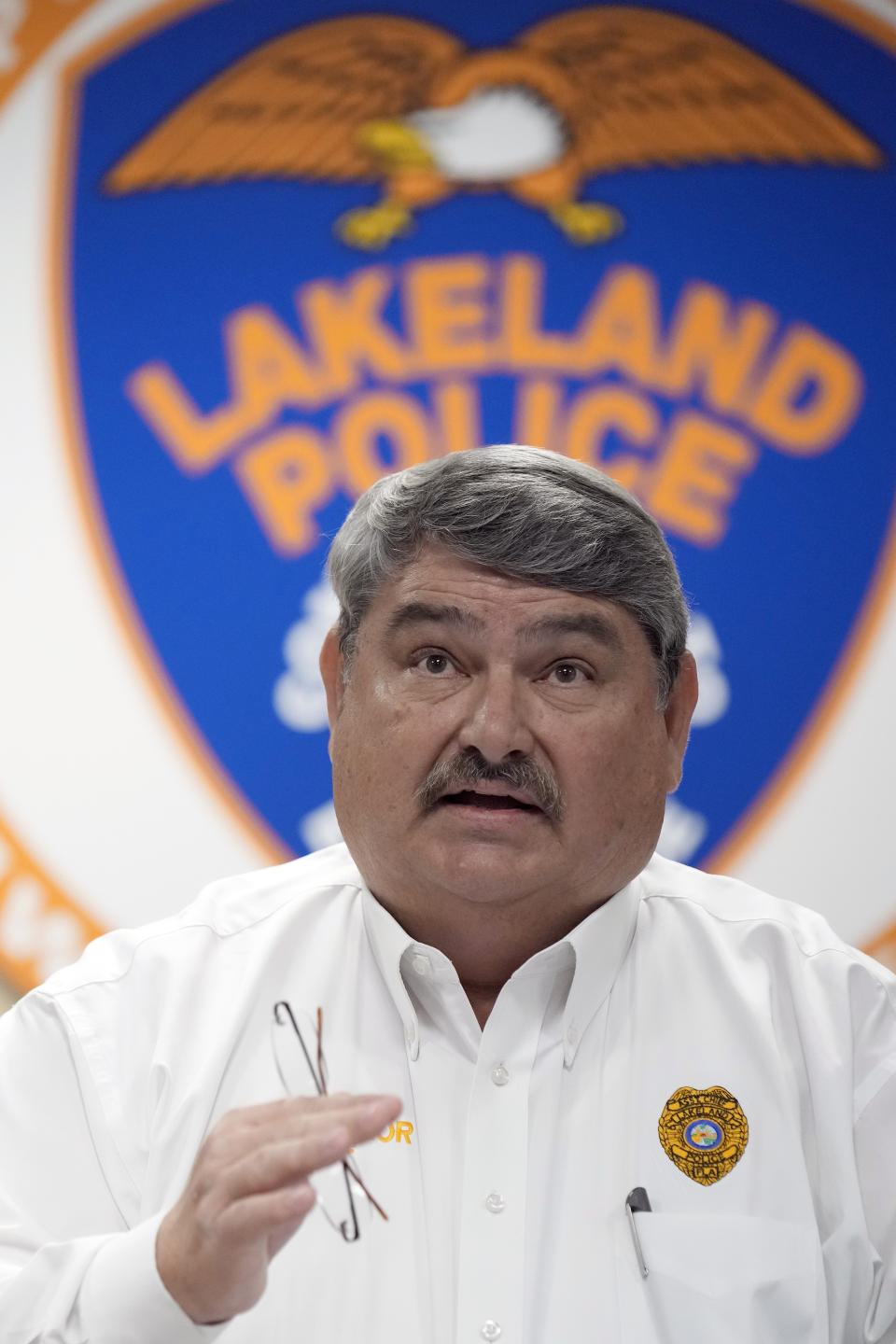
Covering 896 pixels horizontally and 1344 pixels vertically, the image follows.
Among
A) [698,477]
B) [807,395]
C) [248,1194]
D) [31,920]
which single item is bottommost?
[248,1194]

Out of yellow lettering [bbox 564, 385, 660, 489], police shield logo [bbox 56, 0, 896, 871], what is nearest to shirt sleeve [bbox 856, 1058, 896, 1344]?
police shield logo [bbox 56, 0, 896, 871]

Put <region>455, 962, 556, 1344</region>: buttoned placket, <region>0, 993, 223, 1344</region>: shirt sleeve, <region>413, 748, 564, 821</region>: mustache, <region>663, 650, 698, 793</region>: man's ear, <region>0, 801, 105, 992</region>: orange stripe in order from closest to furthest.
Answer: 1. <region>0, 993, 223, 1344</region>: shirt sleeve
2. <region>455, 962, 556, 1344</region>: buttoned placket
3. <region>413, 748, 564, 821</region>: mustache
4. <region>663, 650, 698, 793</region>: man's ear
5. <region>0, 801, 105, 992</region>: orange stripe

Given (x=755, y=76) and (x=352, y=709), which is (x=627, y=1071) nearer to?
(x=352, y=709)

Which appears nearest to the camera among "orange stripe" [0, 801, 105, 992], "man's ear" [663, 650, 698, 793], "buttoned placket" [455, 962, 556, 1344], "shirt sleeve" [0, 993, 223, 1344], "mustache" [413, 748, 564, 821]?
"shirt sleeve" [0, 993, 223, 1344]

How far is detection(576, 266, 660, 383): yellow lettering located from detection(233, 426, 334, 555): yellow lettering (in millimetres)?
586

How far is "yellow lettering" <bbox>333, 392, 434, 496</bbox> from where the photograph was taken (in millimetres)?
3004

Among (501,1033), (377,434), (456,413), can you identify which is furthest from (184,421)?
(501,1033)

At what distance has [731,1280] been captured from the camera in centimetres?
164

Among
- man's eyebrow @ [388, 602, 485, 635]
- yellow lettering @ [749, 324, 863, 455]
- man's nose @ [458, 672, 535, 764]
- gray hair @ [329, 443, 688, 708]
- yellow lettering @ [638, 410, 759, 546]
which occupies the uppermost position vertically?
yellow lettering @ [749, 324, 863, 455]

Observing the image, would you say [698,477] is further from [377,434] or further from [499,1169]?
[499,1169]

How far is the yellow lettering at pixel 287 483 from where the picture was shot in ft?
9.84

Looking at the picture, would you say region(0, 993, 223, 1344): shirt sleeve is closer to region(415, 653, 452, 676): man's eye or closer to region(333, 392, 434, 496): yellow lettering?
region(415, 653, 452, 676): man's eye

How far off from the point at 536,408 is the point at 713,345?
15.3 inches

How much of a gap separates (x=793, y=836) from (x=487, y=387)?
3.63ft
